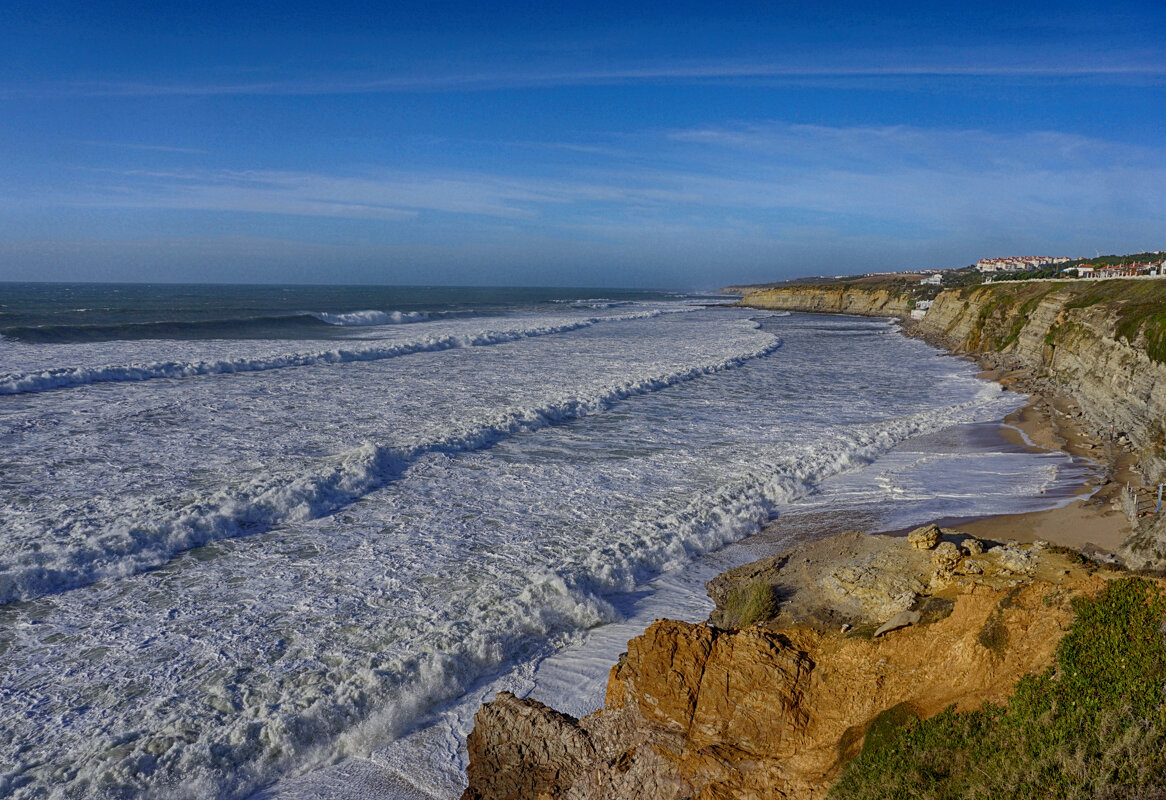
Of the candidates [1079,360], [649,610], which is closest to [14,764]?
[649,610]

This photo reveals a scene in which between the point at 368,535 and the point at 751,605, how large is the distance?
5843 mm

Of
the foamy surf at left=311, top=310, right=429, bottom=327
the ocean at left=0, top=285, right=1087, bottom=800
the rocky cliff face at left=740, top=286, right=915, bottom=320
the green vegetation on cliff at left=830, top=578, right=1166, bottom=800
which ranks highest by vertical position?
the rocky cliff face at left=740, top=286, right=915, bottom=320

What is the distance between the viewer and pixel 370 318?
59781 millimetres

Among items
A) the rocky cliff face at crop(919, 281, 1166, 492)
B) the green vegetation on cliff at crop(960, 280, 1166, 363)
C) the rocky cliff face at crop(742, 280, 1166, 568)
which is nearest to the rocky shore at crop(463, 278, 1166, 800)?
the rocky cliff face at crop(742, 280, 1166, 568)

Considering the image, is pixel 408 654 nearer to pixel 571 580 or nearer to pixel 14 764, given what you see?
pixel 571 580

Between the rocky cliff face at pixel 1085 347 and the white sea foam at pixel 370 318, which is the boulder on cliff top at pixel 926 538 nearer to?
the rocky cliff face at pixel 1085 347

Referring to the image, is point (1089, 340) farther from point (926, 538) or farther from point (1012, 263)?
point (1012, 263)

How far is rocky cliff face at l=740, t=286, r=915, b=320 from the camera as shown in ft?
290

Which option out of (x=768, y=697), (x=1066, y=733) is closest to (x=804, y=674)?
(x=768, y=697)

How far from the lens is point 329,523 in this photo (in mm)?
10328

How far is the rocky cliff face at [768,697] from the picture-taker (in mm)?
4027

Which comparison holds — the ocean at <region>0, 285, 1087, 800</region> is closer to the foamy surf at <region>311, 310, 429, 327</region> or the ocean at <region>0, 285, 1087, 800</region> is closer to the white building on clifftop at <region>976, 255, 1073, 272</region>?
the foamy surf at <region>311, 310, 429, 327</region>

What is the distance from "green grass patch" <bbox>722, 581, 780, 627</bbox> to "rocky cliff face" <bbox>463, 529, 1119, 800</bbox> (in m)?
1.36

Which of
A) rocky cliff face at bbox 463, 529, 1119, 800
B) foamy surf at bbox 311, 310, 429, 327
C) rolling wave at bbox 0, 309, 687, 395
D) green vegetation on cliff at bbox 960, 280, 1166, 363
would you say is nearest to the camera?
rocky cliff face at bbox 463, 529, 1119, 800
